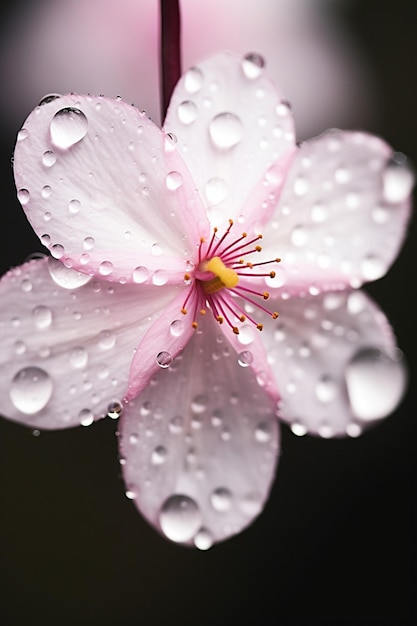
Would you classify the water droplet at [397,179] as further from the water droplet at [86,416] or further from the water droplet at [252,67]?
the water droplet at [86,416]

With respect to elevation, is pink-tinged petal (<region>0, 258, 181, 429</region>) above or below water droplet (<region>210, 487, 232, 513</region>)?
above

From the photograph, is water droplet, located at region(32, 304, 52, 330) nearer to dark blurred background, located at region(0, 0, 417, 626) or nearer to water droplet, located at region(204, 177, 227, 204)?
water droplet, located at region(204, 177, 227, 204)

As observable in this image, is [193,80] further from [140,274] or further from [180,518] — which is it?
[180,518]

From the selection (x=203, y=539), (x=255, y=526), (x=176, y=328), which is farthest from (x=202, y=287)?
(x=255, y=526)

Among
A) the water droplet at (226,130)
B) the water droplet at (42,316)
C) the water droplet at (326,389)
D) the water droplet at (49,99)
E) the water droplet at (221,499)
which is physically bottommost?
the water droplet at (221,499)

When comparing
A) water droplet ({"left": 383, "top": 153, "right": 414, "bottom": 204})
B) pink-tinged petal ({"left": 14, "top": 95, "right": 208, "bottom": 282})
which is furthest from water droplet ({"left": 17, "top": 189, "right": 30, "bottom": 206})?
water droplet ({"left": 383, "top": 153, "right": 414, "bottom": 204})

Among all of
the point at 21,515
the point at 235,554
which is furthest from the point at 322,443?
the point at 21,515

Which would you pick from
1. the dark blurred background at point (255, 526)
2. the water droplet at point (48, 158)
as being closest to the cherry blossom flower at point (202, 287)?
the water droplet at point (48, 158)
